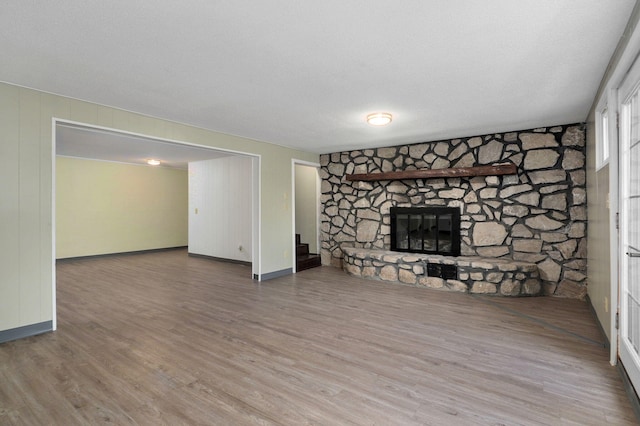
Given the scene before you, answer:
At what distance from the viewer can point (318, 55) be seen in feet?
7.80

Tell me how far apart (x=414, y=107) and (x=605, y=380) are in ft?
9.17

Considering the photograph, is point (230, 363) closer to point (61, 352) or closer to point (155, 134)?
point (61, 352)

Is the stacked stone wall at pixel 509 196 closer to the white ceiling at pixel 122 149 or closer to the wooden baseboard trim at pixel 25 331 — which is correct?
the white ceiling at pixel 122 149

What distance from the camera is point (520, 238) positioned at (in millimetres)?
4715

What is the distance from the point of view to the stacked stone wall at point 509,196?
172 inches

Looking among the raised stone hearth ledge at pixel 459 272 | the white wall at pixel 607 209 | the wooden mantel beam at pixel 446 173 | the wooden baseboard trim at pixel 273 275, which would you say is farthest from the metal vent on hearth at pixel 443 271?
the wooden baseboard trim at pixel 273 275

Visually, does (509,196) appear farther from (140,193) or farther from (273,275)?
(140,193)

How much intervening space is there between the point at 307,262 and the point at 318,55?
4.59 metres

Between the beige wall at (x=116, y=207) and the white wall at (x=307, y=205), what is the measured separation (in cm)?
385

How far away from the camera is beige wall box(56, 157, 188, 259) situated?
23.5 ft

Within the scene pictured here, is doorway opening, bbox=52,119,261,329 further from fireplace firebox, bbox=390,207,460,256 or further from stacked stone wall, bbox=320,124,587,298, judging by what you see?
fireplace firebox, bbox=390,207,460,256

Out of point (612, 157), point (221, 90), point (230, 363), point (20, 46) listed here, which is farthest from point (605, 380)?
point (20, 46)

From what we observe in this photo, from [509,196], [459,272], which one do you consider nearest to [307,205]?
[459,272]

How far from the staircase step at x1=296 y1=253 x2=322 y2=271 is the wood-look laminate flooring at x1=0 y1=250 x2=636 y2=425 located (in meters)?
1.83
